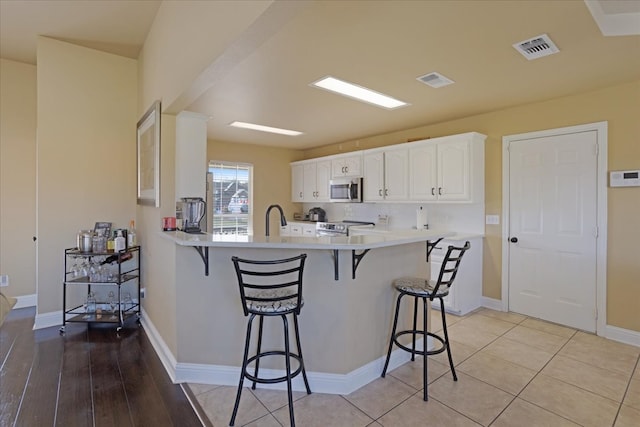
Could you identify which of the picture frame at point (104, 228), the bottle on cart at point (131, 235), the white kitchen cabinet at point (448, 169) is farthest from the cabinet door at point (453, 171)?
the picture frame at point (104, 228)

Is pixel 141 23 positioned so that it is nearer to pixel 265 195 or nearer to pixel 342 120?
pixel 342 120

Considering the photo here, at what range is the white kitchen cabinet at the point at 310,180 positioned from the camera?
597cm

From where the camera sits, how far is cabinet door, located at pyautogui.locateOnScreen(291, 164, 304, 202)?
21.4ft

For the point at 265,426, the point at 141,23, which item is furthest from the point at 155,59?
the point at 265,426

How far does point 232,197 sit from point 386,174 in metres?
2.99

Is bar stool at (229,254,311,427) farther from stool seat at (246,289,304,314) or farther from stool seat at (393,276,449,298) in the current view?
stool seat at (393,276,449,298)

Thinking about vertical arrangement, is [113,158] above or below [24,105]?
below

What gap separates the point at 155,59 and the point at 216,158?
9.21ft

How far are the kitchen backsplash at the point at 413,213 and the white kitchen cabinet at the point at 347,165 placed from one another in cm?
64

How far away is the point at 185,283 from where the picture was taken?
7.73ft

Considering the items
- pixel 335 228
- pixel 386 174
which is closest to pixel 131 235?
pixel 335 228

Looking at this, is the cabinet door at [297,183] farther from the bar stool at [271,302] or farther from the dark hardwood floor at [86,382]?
the bar stool at [271,302]

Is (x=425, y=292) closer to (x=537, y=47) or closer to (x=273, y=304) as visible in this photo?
(x=273, y=304)

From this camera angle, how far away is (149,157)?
3197 mm
